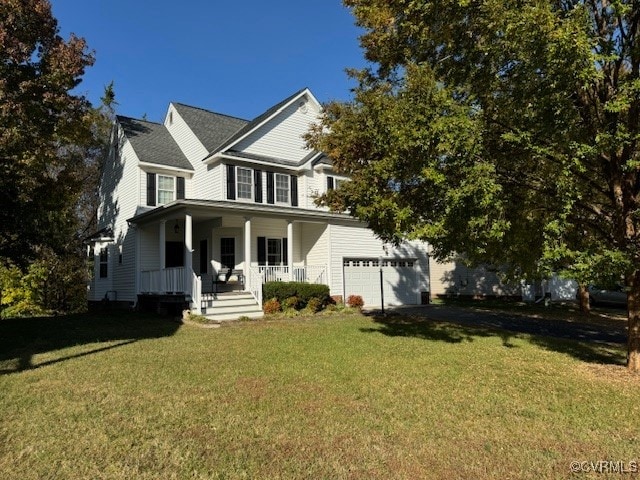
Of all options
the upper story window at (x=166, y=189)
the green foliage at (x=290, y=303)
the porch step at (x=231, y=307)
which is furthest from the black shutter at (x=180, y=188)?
the green foliage at (x=290, y=303)

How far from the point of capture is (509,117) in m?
7.90

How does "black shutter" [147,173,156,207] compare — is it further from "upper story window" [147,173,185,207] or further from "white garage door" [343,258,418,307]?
"white garage door" [343,258,418,307]

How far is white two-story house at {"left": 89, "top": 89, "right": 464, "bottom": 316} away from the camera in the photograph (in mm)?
18969

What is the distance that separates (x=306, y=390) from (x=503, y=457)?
2.94 metres

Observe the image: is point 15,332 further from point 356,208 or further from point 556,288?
point 556,288

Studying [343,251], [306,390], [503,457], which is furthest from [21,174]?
[503,457]

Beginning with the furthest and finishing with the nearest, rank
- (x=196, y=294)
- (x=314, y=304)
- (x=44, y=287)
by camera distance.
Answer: (x=44, y=287) → (x=314, y=304) → (x=196, y=294)

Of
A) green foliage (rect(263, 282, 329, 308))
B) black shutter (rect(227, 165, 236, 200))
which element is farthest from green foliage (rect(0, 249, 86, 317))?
green foliage (rect(263, 282, 329, 308))

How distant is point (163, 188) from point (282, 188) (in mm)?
5245

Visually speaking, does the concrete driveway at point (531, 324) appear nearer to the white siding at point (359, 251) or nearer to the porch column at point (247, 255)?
the white siding at point (359, 251)

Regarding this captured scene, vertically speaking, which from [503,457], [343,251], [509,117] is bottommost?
[503,457]

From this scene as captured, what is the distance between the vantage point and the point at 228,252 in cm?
1961

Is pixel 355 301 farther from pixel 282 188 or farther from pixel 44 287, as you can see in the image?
pixel 44 287

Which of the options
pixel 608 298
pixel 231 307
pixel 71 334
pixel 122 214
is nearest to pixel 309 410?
pixel 71 334
